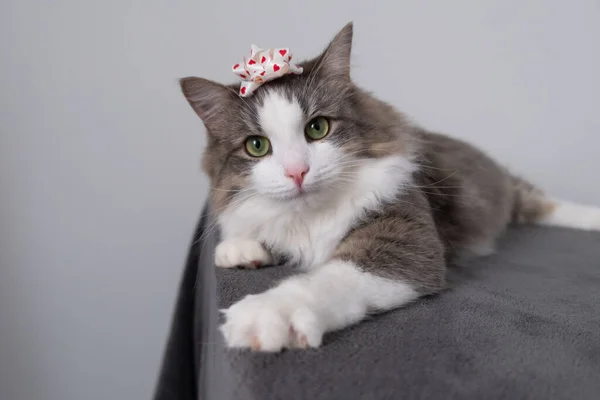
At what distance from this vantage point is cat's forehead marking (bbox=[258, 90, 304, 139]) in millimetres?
1265

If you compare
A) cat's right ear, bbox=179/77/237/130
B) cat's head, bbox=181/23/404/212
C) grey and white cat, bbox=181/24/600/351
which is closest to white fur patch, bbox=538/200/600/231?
grey and white cat, bbox=181/24/600/351

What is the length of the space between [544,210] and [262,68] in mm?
1838

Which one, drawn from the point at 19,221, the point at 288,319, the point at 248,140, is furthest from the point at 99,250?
the point at 288,319

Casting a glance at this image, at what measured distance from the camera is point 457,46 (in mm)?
2828

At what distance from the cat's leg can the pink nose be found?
9.2 inches

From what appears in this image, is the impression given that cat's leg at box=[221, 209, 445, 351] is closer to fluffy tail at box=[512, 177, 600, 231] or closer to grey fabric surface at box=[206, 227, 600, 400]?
grey fabric surface at box=[206, 227, 600, 400]

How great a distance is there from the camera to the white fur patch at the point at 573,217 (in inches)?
87.1

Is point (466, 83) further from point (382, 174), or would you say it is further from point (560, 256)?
point (382, 174)

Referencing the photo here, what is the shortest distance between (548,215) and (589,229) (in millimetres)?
208

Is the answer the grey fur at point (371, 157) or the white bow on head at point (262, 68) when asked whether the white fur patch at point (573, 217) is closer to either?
the grey fur at point (371, 157)

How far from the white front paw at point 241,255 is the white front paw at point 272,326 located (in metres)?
0.52

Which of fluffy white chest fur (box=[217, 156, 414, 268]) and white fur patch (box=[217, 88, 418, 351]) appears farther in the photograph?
fluffy white chest fur (box=[217, 156, 414, 268])

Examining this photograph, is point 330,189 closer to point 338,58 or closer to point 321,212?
point 321,212

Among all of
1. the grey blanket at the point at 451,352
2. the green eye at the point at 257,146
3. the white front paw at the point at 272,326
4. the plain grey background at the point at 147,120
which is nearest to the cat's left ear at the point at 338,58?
the green eye at the point at 257,146
